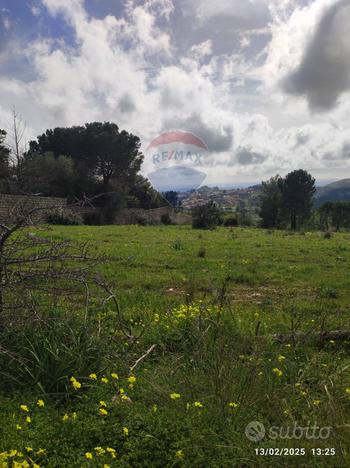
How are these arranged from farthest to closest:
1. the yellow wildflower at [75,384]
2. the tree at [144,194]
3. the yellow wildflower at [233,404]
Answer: the tree at [144,194] < the yellow wildflower at [75,384] < the yellow wildflower at [233,404]

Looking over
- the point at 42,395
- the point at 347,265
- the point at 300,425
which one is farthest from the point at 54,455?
the point at 347,265

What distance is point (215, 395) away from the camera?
3562 millimetres

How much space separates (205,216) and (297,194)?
29.9m

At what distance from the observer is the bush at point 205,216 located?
3147cm

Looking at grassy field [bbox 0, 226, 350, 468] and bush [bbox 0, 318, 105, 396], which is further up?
bush [bbox 0, 318, 105, 396]

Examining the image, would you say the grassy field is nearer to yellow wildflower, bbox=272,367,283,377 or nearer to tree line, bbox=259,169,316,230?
yellow wildflower, bbox=272,367,283,377

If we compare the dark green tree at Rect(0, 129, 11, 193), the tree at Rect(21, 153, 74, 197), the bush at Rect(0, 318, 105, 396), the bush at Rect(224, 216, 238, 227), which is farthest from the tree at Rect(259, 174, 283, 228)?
the bush at Rect(0, 318, 105, 396)

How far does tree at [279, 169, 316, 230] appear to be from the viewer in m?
56.5

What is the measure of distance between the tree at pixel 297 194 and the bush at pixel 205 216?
90.8 feet

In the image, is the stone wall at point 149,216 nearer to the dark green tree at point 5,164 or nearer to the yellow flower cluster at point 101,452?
the dark green tree at point 5,164

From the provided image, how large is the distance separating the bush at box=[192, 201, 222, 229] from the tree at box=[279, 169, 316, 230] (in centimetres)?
2768

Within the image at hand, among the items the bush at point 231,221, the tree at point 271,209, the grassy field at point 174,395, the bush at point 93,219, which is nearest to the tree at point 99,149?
the bush at point 93,219

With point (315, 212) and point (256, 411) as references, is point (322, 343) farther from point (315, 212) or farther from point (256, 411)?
point (315, 212)
